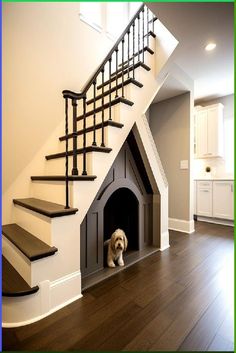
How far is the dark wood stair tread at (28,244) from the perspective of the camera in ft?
4.13

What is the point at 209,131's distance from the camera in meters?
4.20

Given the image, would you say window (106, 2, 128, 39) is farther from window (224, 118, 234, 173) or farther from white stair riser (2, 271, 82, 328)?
white stair riser (2, 271, 82, 328)

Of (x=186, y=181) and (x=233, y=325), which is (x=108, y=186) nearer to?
(x=233, y=325)

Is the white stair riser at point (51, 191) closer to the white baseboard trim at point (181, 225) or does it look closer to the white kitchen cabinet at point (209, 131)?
the white baseboard trim at point (181, 225)

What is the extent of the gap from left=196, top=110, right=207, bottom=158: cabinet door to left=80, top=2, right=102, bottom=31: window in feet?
9.25

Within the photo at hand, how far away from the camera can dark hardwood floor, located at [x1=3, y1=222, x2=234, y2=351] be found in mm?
1070

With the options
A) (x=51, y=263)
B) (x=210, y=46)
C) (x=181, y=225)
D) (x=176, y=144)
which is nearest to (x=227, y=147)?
(x=176, y=144)

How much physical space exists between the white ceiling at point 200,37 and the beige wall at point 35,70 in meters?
1.47

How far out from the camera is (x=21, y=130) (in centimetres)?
229

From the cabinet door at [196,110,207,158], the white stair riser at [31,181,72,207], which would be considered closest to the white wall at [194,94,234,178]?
the cabinet door at [196,110,207,158]

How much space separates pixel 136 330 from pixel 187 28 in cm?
286

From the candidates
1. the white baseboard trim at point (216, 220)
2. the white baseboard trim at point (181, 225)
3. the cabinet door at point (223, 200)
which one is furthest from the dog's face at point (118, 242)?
the white baseboard trim at point (216, 220)

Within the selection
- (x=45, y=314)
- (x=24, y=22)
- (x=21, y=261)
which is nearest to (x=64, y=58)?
(x=24, y=22)

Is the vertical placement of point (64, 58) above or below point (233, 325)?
above
